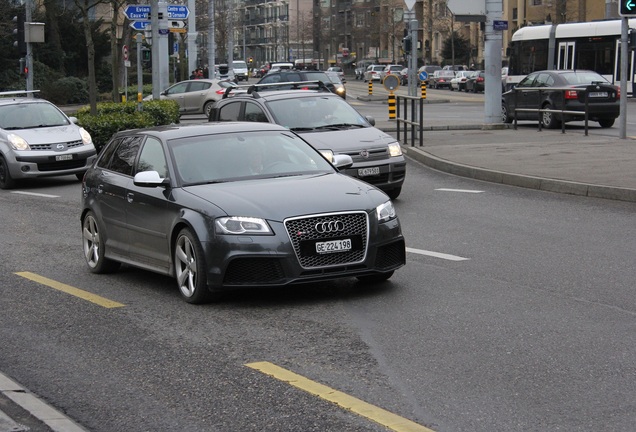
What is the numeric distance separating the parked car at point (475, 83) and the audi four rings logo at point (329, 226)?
6323 cm

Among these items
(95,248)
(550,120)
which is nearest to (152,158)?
(95,248)

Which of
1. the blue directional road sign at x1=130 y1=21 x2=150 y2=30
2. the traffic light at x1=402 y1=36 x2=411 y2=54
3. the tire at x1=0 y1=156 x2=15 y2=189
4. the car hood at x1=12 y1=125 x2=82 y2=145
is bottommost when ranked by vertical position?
the tire at x1=0 y1=156 x2=15 y2=189

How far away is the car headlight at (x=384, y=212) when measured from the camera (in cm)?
934

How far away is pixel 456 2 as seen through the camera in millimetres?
30062

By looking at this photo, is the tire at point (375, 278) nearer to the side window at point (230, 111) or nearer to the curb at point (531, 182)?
the curb at point (531, 182)

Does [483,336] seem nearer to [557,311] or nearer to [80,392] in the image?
[557,311]

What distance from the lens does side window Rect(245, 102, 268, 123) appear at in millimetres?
17156

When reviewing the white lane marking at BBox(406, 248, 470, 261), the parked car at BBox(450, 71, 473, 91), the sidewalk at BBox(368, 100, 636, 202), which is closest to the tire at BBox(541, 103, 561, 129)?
the sidewalk at BBox(368, 100, 636, 202)

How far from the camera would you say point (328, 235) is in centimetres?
902

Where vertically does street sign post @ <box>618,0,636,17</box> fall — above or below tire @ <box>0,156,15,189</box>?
above

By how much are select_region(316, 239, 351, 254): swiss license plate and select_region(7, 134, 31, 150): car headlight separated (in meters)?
13.3

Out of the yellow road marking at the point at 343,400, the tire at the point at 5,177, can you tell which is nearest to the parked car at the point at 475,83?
the tire at the point at 5,177

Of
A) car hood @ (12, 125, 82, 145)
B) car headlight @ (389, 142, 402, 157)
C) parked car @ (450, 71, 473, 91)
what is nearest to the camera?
car headlight @ (389, 142, 402, 157)

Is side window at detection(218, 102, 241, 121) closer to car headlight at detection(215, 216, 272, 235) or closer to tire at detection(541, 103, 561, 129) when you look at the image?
car headlight at detection(215, 216, 272, 235)
